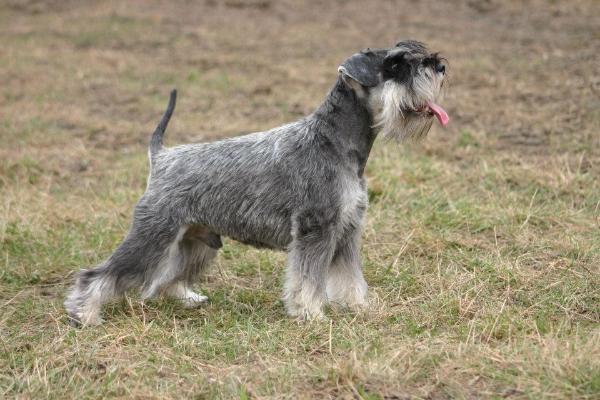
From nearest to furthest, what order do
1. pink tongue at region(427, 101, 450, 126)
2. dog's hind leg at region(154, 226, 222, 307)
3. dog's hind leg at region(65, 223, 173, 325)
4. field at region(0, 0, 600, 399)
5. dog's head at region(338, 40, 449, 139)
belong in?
field at region(0, 0, 600, 399) → dog's head at region(338, 40, 449, 139) → pink tongue at region(427, 101, 450, 126) → dog's hind leg at region(65, 223, 173, 325) → dog's hind leg at region(154, 226, 222, 307)

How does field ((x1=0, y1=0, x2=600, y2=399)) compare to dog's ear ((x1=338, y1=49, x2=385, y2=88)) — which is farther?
dog's ear ((x1=338, y1=49, x2=385, y2=88))

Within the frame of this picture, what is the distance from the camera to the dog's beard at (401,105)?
581 cm

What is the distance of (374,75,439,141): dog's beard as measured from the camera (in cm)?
581

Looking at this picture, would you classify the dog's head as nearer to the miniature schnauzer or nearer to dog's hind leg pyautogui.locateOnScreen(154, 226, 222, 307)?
the miniature schnauzer

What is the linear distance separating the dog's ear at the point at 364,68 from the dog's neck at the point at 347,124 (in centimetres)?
17

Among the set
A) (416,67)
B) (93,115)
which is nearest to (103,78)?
(93,115)

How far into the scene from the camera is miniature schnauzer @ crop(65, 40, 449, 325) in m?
5.88

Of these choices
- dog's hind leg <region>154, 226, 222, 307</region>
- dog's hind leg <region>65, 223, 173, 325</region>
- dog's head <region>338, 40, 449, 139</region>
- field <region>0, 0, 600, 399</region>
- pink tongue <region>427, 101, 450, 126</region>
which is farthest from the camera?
dog's hind leg <region>154, 226, 222, 307</region>

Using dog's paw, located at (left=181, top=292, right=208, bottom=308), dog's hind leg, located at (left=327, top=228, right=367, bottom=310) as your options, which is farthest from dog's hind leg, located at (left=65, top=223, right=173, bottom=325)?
dog's hind leg, located at (left=327, top=228, right=367, bottom=310)

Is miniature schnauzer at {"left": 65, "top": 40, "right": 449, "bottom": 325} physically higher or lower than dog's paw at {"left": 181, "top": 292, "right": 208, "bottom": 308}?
higher

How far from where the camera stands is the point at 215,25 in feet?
59.4

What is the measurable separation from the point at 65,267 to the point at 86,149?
3768 mm

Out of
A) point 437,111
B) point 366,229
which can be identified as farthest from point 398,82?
point 366,229

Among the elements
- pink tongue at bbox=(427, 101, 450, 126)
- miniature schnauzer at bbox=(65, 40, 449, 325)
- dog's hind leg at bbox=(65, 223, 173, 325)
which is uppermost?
pink tongue at bbox=(427, 101, 450, 126)
